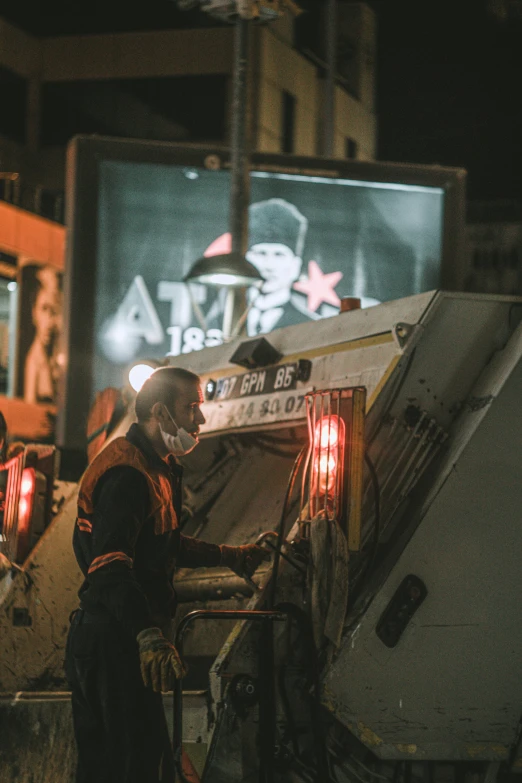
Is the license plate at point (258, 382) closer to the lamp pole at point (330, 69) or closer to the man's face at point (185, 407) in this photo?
the man's face at point (185, 407)

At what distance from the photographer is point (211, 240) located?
11.9 m

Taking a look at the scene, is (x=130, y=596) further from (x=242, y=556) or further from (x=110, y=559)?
(x=242, y=556)

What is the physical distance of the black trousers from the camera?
3850 millimetres

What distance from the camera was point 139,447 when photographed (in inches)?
163

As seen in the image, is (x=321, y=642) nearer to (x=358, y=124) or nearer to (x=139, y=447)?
(x=139, y=447)

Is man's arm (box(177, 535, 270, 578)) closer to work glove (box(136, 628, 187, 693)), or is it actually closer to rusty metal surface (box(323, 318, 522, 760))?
rusty metal surface (box(323, 318, 522, 760))

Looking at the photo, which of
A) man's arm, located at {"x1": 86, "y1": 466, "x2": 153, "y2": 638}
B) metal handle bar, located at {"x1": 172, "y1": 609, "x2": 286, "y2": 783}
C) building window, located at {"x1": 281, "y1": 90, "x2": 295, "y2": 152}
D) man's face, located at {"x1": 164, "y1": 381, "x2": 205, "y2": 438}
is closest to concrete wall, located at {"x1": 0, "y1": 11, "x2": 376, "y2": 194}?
building window, located at {"x1": 281, "y1": 90, "x2": 295, "y2": 152}

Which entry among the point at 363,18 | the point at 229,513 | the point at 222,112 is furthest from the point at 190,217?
the point at 363,18

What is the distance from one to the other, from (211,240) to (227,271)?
2573mm

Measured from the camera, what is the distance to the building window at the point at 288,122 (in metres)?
26.4

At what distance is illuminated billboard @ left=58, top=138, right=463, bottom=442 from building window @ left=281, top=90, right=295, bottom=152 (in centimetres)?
1429

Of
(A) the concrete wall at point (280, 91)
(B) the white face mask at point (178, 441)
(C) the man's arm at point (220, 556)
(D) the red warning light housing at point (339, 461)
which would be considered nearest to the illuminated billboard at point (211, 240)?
(C) the man's arm at point (220, 556)

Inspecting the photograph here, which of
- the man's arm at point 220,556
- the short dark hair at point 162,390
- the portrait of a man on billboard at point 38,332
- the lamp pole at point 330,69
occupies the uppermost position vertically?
the lamp pole at point 330,69

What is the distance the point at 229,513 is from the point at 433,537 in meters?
1.99
